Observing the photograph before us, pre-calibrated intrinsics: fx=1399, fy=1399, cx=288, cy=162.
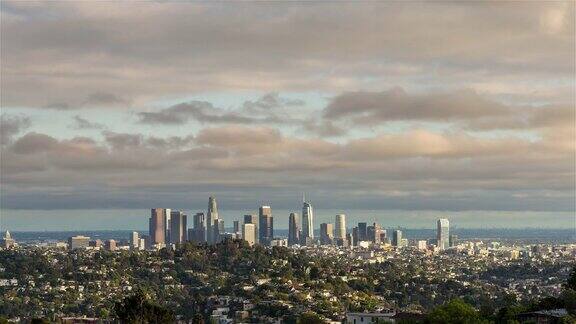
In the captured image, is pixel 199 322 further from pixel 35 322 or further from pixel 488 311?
pixel 488 311

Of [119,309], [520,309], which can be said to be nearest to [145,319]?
[119,309]

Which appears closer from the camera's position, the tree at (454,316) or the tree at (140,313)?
the tree at (140,313)

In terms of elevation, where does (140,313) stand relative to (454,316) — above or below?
above

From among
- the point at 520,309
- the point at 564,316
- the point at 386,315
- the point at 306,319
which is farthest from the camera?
the point at 386,315

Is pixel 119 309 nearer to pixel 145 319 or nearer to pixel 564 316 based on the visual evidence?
pixel 145 319

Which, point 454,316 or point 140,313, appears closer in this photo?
point 140,313

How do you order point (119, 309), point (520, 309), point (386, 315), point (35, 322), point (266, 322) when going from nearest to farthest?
point (119, 309) → point (35, 322) → point (520, 309) → point (386, 315) → point (266, 322)

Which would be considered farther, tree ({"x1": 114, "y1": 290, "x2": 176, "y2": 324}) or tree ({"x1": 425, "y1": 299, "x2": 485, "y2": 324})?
tree ({"x1": 425, "y1": 299, "x2": 485, "y2": 324})

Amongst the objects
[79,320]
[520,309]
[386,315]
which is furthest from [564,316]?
[79,320]

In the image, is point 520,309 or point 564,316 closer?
point 564,316
